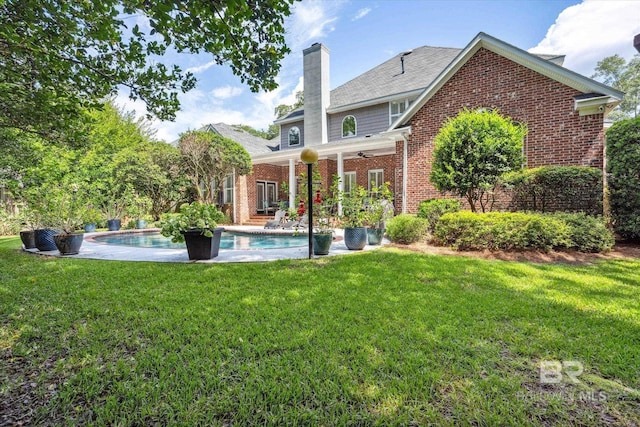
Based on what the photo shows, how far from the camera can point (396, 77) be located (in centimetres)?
1595

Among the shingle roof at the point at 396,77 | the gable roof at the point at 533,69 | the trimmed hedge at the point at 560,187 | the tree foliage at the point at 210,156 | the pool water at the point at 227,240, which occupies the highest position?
the shingle roof at the point at 396,77

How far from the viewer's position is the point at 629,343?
8.80 ft

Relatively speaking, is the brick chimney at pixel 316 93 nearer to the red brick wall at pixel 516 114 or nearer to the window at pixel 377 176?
the window at pixel 377 176

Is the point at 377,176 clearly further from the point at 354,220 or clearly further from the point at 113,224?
the point at 113,224

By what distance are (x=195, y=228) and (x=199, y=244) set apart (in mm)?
358

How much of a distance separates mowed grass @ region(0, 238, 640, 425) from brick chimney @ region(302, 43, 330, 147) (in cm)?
1342

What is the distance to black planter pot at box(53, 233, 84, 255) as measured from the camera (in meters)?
6.97

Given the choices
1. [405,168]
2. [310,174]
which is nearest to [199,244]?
[310,174]

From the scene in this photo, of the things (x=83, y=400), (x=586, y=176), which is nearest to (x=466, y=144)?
(x=586, y=176)

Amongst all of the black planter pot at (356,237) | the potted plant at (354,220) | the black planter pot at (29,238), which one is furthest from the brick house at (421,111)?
the black planter pot at (29,238)

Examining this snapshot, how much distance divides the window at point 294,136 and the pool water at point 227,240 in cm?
777

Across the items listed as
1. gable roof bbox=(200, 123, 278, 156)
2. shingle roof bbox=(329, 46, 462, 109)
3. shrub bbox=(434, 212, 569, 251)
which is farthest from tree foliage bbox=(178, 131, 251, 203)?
shrub bbox=(434, 212, 569, 251)

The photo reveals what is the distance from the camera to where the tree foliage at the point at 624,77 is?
33.4 meters

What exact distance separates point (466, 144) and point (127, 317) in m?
8.47
